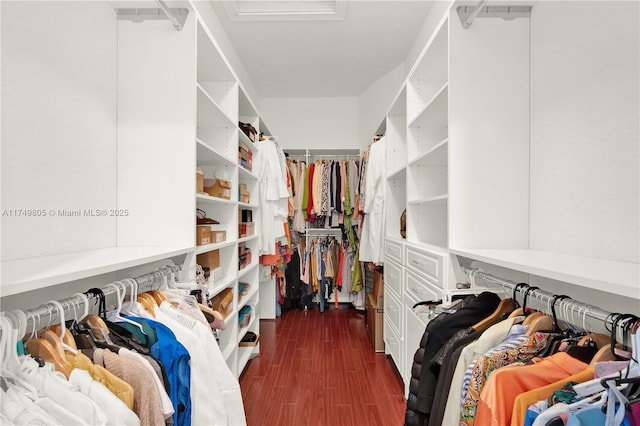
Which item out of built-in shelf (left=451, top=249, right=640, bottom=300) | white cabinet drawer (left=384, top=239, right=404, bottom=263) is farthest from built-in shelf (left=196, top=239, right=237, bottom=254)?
built-in shelf (left=451, top=249, right=640, bottom=300)

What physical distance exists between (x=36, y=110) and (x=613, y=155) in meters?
1.94

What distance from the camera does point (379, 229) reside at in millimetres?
2980

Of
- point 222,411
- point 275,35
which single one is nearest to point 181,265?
point 222,411

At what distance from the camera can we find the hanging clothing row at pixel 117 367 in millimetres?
656

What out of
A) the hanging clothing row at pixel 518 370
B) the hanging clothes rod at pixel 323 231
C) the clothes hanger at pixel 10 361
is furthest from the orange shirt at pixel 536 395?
the hanging clothes rod at pixel 323 231

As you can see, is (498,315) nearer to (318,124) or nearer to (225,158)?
(225,158)

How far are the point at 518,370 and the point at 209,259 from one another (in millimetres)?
1673

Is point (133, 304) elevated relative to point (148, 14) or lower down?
lower down

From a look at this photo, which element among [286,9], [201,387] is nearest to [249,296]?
[201,387]

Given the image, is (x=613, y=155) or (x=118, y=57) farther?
(x=118, y=57)

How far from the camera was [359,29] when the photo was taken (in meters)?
2.79

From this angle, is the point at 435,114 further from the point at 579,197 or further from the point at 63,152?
the point at 63,152

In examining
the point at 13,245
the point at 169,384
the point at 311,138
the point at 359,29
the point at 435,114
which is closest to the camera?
the point at 169,384

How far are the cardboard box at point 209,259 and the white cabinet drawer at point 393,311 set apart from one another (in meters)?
1.29
